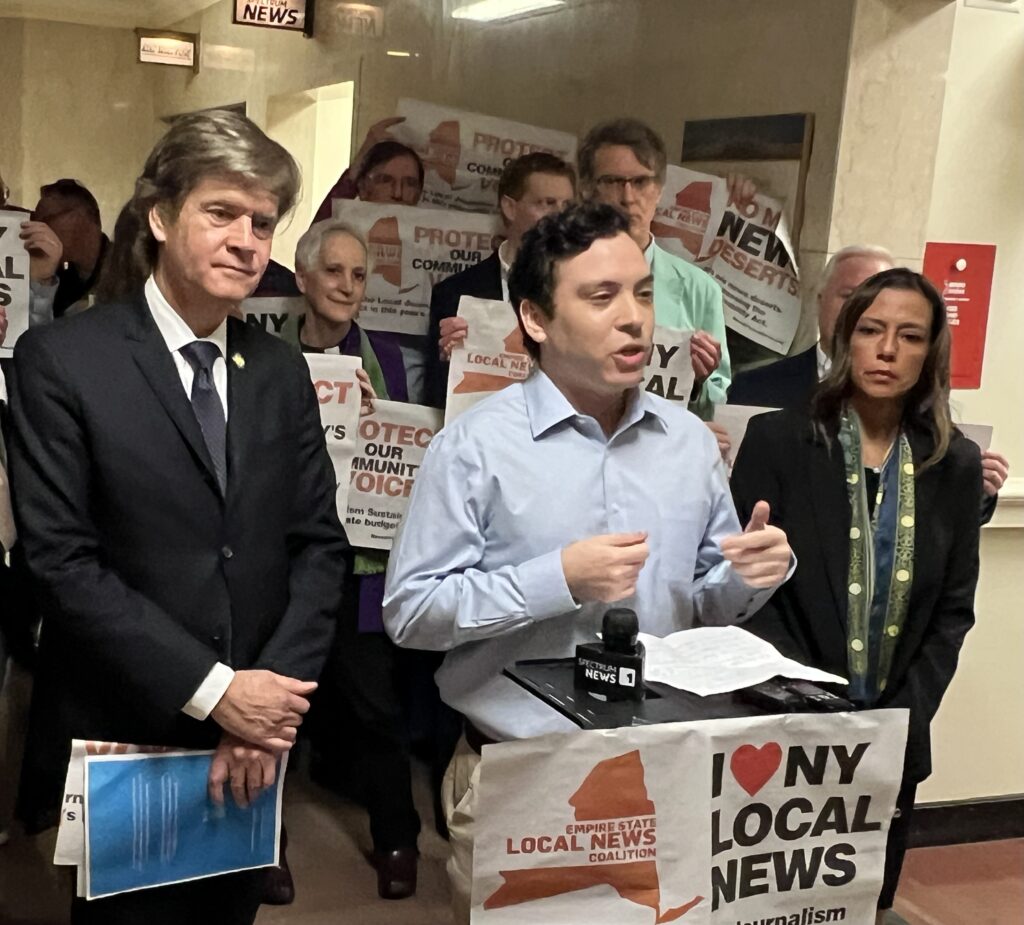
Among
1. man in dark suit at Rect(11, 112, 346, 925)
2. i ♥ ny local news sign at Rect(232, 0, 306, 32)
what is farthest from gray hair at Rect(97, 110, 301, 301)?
i ♥ ny local news sign at Rect(232, 0, 306, 32)

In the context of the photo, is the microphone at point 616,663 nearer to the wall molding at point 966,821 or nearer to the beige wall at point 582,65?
the beige wall at point 582,65

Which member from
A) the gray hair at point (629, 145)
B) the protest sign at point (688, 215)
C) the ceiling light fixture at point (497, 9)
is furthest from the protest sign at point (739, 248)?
the ceiling light fixture at point (497, 9)

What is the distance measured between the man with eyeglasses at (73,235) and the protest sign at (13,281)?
0.09 meters

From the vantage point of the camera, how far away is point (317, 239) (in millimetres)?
3033

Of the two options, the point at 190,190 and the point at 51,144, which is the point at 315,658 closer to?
the point at 190,190

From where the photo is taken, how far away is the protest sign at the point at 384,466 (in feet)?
9.96

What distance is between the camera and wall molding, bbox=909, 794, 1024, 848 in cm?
375

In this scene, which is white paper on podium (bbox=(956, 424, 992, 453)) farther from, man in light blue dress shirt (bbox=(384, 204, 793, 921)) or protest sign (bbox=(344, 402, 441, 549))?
protest sign (bbox=(344, 402, 441, 549))

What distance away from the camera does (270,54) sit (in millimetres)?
3381

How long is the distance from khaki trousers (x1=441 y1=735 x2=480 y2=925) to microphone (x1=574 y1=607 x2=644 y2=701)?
13.5 inches

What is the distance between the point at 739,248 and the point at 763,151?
324 mm

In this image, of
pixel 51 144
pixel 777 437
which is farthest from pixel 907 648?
Answer: pixel 51 144

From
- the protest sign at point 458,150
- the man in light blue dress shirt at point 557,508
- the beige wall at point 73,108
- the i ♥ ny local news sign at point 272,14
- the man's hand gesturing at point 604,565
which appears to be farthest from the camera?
the protest sign at point 458,150

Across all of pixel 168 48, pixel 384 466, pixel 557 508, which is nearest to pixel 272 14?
pixel 168 48
